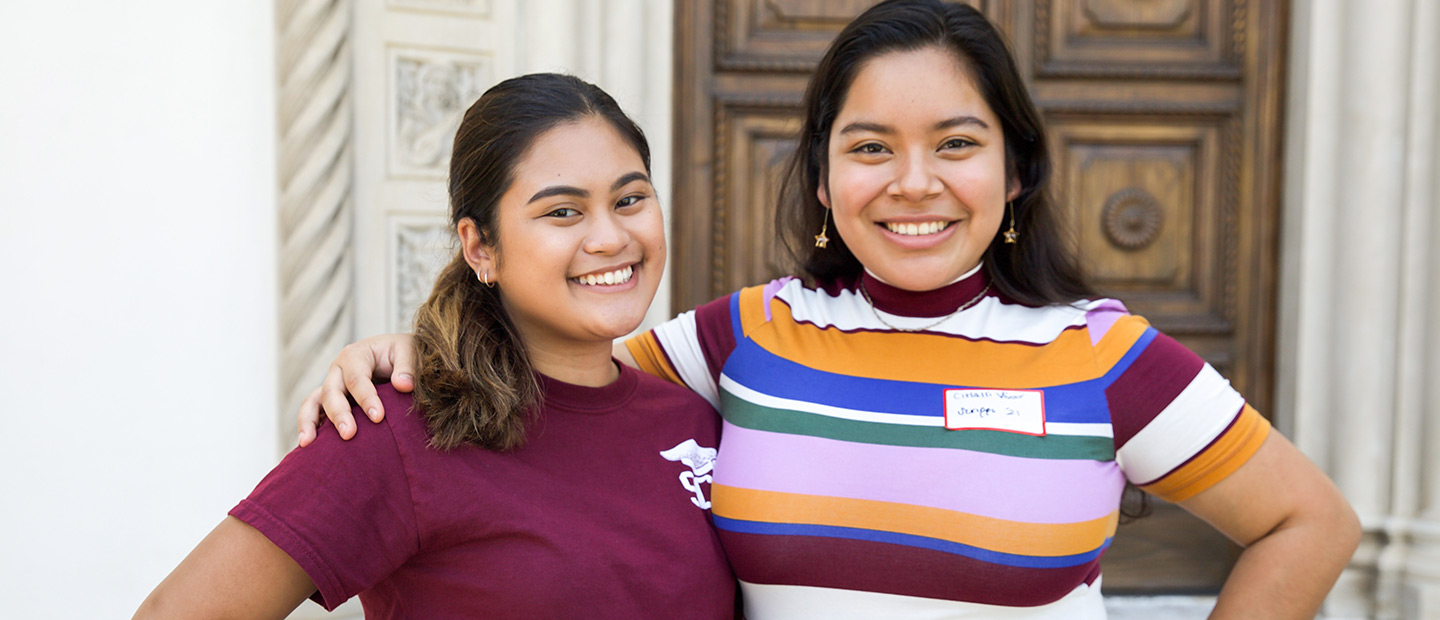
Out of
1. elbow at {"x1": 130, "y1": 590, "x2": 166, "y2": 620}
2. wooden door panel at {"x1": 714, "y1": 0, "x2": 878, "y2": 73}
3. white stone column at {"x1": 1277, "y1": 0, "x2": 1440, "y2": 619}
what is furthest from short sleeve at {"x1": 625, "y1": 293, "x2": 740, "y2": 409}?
white stone column at {"x1": 1277, "y1": 0, "x2": 1440, "y2": 619}

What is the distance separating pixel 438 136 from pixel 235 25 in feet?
1.69

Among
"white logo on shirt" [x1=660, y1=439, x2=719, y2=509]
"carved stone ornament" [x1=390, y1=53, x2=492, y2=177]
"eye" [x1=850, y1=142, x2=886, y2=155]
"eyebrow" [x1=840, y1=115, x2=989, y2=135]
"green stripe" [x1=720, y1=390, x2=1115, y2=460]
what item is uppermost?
"carved stone ornament" [x1=390, y1=53, x2=492, y2=177]

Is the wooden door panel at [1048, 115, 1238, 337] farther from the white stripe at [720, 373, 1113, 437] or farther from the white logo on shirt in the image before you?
the white logo on shirt

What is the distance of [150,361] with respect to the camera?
215 centimetres

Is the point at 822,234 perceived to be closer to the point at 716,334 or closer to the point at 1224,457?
the point at 716,334

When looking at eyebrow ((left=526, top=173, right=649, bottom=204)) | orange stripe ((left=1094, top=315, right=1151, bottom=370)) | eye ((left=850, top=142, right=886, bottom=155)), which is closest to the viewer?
eyebrow ((left=526, top=173, right=649, bottom=204))

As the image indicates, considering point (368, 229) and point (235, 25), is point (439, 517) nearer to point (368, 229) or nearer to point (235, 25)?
point (368, 229)

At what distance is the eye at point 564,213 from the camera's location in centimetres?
127

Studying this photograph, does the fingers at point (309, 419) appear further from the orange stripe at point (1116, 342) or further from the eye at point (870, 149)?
the orange stripe at point (1116, 342)

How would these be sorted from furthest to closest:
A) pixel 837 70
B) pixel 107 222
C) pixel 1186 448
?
1. pixel 107 222
2. pixel 837 70
3. pixel 1186 448

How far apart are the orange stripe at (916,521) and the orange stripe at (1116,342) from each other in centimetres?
23

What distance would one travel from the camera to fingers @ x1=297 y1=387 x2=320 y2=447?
1.13 metres

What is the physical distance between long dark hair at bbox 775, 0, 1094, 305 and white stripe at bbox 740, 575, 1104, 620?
18.4 inches

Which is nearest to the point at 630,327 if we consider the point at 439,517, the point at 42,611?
the point at 439,517
